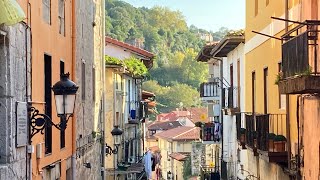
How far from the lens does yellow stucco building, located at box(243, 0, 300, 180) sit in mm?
13391

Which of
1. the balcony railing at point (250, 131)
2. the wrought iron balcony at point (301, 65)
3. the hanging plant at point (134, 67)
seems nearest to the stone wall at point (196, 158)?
the hanging plant at point (134, 67)

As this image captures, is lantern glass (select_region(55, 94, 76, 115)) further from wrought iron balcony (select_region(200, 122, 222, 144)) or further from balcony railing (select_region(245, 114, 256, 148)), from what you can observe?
wrought iron balcony (select_region(200, 122, 222, 144))

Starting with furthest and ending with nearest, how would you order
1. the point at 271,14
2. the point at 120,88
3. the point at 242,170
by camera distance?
1. the point at 120,88
2. the point at 242,170
3. the point at 271,14

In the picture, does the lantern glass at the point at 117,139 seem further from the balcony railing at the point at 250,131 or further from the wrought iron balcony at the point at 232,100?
the balcony railing at the point at 250,131

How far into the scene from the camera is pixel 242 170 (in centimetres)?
2234

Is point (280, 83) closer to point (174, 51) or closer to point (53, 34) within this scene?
point (53, 34)

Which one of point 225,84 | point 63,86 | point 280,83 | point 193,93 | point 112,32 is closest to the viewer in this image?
point 63,86

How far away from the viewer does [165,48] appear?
11975 centimetres

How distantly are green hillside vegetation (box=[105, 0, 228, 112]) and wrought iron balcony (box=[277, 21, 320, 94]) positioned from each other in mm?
89546

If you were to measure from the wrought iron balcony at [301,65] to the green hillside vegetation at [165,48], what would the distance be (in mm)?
89546

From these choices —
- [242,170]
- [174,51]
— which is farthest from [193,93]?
[242,170]

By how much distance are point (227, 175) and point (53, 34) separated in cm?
1648

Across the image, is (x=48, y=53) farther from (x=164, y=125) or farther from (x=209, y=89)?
(x=164, y=125)

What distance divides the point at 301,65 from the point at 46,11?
5.13 m
